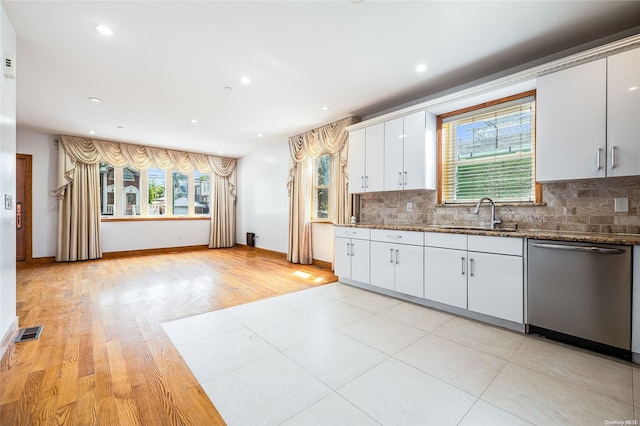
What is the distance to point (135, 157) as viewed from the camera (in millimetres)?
6551

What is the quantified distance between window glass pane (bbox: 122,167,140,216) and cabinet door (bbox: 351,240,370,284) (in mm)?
5783

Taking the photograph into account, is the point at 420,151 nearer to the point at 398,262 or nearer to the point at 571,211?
the point at 398,262

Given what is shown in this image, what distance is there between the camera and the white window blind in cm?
296

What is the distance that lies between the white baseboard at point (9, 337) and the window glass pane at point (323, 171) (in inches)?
175

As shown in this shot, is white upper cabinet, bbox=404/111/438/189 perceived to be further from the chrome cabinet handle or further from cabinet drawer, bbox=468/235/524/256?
the chrome cabinet handle

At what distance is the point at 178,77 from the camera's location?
3.27 metres

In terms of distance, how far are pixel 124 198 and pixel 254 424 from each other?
6927mm

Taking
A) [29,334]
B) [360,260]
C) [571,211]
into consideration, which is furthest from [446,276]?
[29,334]

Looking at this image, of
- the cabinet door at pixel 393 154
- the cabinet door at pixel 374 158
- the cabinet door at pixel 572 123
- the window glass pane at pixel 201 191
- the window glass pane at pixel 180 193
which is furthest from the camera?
the window glass pane at pixel 201 191

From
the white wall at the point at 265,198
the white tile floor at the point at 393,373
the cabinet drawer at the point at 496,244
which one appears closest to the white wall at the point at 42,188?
the white wall at the point at 265,198

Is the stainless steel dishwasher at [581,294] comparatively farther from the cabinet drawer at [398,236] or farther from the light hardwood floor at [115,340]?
the light hardwood floor at [115,340]

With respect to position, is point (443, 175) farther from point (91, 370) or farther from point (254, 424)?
point (91, 370)

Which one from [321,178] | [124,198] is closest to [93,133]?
[124,198]

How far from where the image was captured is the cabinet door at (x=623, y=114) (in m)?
2.12
